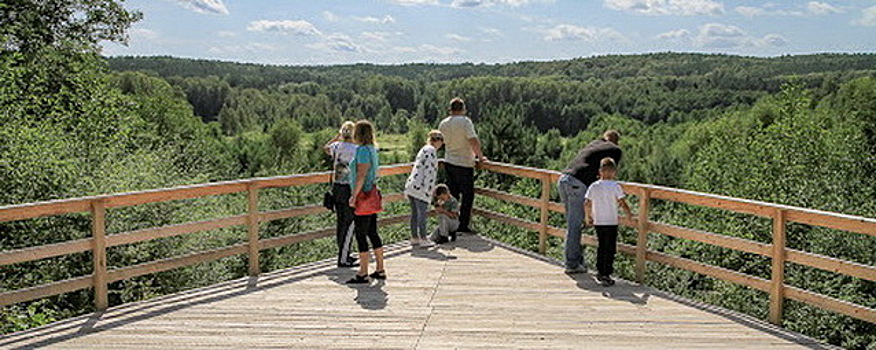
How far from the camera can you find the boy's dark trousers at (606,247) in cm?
651

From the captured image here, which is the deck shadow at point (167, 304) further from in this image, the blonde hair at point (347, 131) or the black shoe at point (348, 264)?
the blonde hair at point (347, 131)

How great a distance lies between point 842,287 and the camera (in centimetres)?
1571

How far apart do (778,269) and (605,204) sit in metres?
1.53

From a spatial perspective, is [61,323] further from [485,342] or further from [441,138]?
[441,138]

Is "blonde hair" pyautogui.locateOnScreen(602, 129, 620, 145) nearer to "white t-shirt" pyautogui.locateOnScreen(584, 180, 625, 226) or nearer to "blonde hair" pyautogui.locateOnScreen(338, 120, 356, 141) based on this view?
"white t-shirt" pyautogui.locateOnScreen(584, 180, 625, 226)

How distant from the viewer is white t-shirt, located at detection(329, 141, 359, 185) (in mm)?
6789

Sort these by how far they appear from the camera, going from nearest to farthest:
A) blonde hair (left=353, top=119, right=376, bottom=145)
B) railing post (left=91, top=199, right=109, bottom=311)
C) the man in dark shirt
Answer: railing post (left=91, top=199, right=109, bottom=311)
blonde hair (left=353, top=119, right=376, bottom=145)
the man in dark shirt

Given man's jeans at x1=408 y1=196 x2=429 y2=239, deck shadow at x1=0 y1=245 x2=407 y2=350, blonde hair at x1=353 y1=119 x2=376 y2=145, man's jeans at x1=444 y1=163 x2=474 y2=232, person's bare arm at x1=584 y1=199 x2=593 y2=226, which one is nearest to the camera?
deck shadow at x1=0 y1=245 x2=407 y2=350

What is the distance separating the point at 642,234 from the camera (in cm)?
668

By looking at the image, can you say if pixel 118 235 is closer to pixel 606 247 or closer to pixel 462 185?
pixel 462 185

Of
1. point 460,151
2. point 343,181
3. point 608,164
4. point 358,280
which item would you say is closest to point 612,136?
point 608,164

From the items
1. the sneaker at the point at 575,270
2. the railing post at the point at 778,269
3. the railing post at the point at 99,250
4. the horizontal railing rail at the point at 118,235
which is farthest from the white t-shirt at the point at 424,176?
the railing post at the point at 778,269

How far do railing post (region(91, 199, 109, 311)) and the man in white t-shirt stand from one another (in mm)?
3906

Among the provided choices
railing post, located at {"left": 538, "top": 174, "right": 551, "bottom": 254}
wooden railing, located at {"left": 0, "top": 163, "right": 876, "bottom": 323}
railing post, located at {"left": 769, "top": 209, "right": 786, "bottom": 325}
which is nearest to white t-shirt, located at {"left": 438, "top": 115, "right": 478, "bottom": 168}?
railing post, located at {"left": 538, "top": 174, "right": 551, "bottom": 254}
